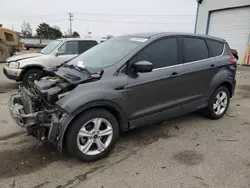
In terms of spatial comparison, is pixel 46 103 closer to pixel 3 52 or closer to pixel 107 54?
pixel 107 54

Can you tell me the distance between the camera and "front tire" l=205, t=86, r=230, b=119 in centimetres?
446

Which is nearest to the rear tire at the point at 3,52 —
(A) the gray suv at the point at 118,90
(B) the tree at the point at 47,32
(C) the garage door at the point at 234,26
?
(A) the gray suv at the point at 118,90

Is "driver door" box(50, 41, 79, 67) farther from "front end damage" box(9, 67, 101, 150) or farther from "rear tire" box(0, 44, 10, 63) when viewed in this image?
"rear tire" box(0, 44, 10, 63)

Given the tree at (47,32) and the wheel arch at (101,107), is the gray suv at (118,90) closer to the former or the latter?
the wheel arch at (101,107)

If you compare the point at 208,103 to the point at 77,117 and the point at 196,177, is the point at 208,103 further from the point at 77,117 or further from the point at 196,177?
the point at 77,117

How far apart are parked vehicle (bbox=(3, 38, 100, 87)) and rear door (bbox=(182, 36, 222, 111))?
15.7 feet

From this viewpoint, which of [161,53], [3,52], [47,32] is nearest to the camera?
[161,53]

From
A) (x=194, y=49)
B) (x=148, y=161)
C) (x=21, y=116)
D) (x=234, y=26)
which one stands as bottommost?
(x=148, y=161)

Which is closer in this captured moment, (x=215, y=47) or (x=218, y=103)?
(x=215, y=47)

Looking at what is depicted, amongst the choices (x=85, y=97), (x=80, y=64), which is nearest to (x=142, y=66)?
(x=85, y=97)

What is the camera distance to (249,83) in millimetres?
8781

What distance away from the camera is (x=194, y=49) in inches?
160

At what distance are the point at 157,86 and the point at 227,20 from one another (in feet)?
44.3

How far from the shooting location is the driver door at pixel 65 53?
7.51 m
